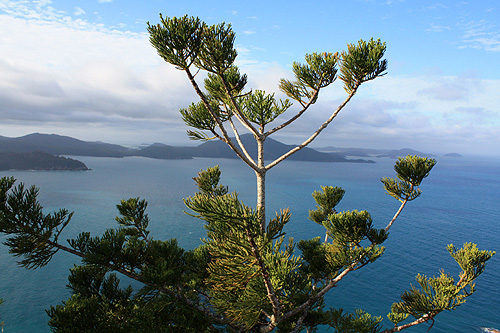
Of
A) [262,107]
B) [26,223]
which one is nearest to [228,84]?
[262,107]

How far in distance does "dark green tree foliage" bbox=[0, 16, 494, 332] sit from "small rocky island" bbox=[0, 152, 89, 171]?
133 metres

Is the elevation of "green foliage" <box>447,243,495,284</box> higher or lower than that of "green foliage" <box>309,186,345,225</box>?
lower

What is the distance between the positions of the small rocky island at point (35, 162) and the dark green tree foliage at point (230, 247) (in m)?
133

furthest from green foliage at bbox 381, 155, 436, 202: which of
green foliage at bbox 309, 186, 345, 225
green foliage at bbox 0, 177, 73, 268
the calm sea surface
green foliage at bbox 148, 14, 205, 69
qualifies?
the calm sea surface

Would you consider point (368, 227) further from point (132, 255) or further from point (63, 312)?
point (63, 312)

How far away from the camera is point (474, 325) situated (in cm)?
2450

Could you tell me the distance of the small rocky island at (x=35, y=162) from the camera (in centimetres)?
11150

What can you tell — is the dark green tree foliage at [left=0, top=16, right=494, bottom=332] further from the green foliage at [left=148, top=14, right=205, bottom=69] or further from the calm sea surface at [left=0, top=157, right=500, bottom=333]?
the calm sea surface at [left=0, top=157, right=500, bottom=333]

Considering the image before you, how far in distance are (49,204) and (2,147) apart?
145 metres

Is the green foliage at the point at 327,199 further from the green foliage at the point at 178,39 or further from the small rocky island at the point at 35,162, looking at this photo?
the small rocky island at the point at 35,162

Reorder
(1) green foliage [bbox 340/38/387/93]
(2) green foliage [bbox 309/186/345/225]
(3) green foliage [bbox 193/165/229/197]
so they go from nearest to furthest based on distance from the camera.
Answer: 1. (1) green foliage [bbox 340/38/387/93]
2. (2) green foliage [bbox 309/186/345/225]
3. (3) green foliage [bbox 193/165/229/197]

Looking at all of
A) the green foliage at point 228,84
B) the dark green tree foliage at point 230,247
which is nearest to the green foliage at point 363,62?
the dark green tree foliage at point 230,247

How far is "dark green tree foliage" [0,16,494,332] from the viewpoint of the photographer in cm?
362

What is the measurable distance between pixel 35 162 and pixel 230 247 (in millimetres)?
145851
